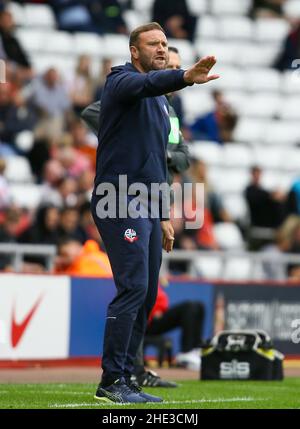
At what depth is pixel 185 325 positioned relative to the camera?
45.3 ft

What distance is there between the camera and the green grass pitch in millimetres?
8227

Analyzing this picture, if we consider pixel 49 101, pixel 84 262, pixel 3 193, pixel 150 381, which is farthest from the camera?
pixel 49 101

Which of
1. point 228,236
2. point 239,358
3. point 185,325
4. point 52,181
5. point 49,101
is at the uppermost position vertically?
point 49,101

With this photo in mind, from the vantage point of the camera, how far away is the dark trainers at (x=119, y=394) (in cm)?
807

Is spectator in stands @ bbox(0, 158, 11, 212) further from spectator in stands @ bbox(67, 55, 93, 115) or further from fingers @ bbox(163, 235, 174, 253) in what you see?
fingers @ bbox(163, 235, 174, 253)

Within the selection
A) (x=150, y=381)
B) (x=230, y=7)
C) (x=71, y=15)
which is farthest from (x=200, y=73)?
(x=230, y=7)

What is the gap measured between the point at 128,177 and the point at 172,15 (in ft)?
46.4

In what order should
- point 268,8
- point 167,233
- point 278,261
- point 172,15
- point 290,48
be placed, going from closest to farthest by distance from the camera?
point 167,233 → point 278,261 → point 172,15 → point 290,48 → point 268,8

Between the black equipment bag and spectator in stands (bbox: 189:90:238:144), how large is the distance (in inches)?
363

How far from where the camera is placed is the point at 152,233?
27.8ft

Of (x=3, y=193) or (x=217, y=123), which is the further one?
(x=217, y=123)

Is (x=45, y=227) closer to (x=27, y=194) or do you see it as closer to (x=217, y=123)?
(x=27, y=194)

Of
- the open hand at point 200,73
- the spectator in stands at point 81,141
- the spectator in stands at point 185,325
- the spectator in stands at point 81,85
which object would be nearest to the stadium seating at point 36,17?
the spectator in stands at point 81,85

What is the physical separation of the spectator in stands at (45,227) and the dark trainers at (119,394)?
6376 mm
